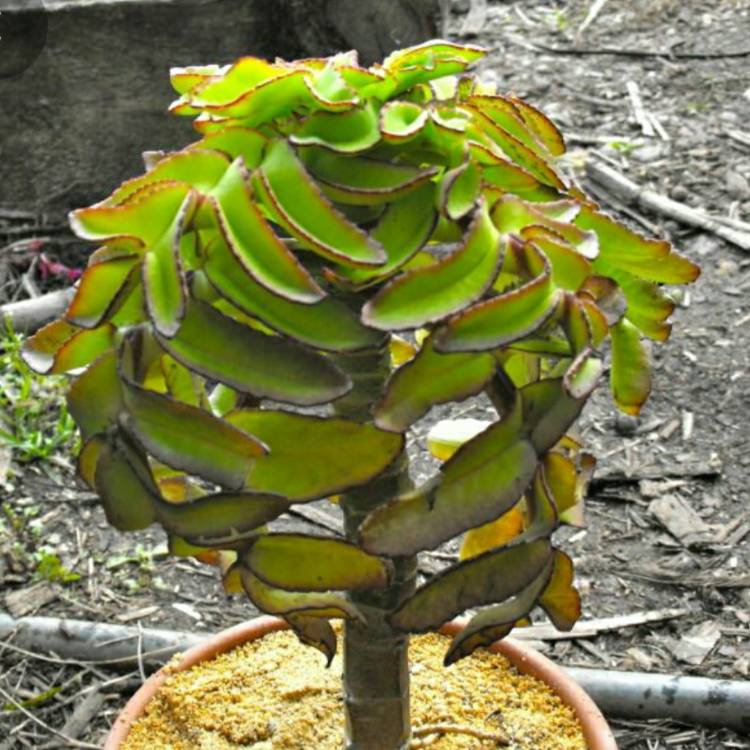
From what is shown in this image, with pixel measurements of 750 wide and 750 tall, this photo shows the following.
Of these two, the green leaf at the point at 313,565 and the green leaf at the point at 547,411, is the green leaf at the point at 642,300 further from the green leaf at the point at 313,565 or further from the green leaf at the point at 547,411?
the green leaf at the point at 313,565

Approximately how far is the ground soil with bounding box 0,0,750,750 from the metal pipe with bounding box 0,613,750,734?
0.03 metres

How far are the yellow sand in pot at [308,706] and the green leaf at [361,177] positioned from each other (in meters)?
0.69

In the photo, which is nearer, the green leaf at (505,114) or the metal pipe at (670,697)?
the green leaf at (505,114)

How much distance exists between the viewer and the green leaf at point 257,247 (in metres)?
0.83

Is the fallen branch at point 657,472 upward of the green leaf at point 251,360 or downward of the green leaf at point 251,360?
downward

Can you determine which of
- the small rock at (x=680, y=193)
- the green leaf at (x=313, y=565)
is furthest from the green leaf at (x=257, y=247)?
the small rock at (x=680, y=193)

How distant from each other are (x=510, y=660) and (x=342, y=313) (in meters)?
0.73

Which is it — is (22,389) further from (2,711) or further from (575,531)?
(575,531)

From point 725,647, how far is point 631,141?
6.35 ft

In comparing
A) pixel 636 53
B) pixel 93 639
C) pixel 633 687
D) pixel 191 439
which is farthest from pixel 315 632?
pixel 636 53

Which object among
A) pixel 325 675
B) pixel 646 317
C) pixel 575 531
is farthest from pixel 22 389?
pixel 646 317

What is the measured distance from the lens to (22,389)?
254 centimetres

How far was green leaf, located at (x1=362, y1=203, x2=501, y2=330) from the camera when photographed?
83 cm

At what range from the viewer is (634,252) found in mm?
1000
